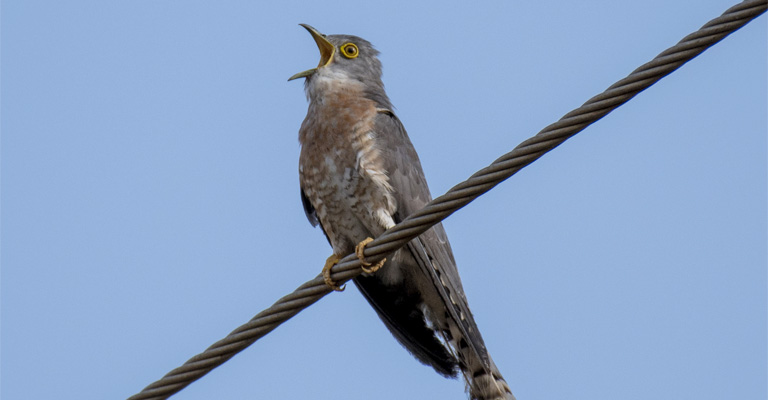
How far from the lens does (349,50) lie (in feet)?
21.5

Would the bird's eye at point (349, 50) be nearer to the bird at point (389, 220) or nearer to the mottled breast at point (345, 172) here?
the bird at point (389, 220)

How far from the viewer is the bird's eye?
6.50m

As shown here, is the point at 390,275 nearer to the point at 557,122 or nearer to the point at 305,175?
the point at 305,175

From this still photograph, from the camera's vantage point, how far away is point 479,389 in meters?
5.21

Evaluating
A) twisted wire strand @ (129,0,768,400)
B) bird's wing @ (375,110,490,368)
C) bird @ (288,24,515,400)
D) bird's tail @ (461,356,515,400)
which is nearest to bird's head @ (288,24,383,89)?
bird @ (288,24,515,400)

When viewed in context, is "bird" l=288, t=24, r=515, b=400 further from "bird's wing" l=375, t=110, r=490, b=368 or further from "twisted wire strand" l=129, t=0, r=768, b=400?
"twisted wire strand" l=129, t=0, r=768, b=400

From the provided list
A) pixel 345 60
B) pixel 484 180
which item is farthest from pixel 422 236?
pixel 345 60

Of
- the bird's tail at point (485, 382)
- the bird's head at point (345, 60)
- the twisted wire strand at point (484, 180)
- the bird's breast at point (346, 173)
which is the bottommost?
the bird's tail at point (485, 382)

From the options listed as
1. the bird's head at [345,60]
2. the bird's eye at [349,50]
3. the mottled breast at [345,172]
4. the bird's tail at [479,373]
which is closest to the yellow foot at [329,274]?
the mottled breast at [345,172]

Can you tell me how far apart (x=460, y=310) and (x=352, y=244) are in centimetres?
83

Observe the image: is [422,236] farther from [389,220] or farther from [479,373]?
[479,373]

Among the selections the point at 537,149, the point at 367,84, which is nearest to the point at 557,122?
the point at 537,149

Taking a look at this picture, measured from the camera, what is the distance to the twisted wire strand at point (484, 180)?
9.81 feet

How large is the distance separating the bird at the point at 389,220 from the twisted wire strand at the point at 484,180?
1171mm
